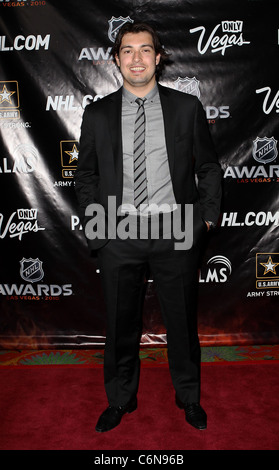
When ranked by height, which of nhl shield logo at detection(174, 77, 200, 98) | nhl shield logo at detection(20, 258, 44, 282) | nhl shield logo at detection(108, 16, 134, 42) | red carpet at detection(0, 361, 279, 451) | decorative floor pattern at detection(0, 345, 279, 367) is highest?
nhl shield logo at detection(108, 16, 134, 42)

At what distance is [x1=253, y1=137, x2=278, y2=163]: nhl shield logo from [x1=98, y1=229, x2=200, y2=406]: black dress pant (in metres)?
1.25

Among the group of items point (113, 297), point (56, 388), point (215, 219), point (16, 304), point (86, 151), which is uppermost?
point (86, 151)

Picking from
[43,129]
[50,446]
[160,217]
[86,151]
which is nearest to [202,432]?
[50,446]

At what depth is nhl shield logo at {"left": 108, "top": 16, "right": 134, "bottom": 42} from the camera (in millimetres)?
2998

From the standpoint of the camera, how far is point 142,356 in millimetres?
3318

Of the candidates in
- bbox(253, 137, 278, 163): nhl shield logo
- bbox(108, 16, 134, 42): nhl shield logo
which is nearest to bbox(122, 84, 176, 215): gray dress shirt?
bbox(108, 16, 134, 42): nhl shield logo

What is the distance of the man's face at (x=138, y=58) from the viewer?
2178 mm

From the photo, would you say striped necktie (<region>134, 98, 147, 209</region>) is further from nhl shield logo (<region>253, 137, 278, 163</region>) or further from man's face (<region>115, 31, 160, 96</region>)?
nhl shield logo (<region>253, 137, 278, 163</region>)

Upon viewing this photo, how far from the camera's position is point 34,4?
301 cm

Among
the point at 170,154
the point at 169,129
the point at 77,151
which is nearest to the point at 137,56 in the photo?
the point at 169,129

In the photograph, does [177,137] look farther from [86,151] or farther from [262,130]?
[262,130]

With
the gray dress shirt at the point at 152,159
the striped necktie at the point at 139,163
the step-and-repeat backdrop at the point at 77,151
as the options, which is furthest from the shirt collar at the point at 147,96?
the step-and-repeat backdrop at the point at 77,151

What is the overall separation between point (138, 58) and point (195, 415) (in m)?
2.05

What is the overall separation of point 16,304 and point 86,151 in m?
1.73
